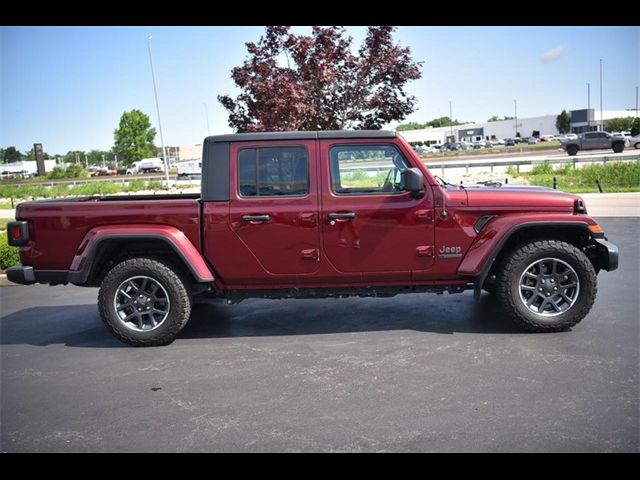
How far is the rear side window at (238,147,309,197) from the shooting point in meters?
5.55

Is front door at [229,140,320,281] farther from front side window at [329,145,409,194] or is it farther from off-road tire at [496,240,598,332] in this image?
off-road tire at [496,240,598,332]

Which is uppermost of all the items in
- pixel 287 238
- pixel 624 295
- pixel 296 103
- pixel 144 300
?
pixel 296 103

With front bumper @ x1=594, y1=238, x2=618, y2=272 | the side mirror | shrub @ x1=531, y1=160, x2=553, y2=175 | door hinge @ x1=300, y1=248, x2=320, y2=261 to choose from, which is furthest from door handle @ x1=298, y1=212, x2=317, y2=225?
shrub @ x1=531, y1=160, x2=553, y2=175

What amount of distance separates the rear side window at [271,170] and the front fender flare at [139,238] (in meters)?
0.74

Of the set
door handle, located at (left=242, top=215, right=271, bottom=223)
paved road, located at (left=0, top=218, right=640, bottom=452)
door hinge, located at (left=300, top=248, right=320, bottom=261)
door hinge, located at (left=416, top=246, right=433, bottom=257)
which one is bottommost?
paved road, located at (left=0, top=218, right=640, bottom=452)

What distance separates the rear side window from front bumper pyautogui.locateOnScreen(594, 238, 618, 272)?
2934mm

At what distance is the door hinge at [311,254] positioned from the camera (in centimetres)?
549

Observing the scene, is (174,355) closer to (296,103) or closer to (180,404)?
(180,404)

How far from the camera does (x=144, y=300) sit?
5.59 m

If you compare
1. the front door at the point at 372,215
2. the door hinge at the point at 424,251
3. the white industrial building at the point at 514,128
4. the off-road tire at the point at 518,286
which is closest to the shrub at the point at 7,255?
the front door at the point at 372,215

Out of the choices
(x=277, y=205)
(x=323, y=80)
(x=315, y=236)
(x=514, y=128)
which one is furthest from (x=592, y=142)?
(x=514, y=128)
